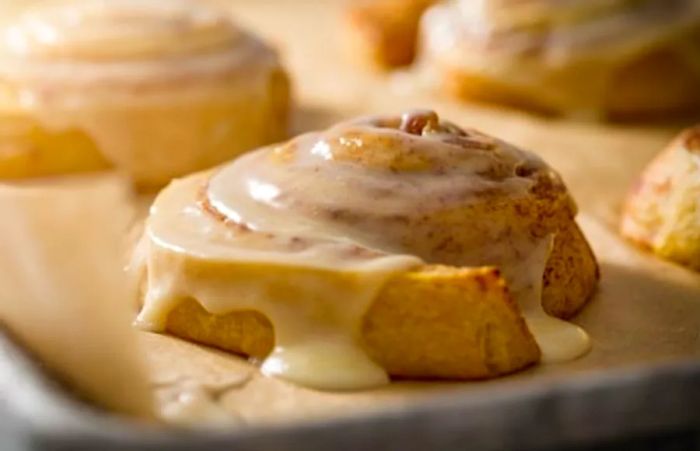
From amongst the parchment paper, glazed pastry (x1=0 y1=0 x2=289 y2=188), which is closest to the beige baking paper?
the parchment paper

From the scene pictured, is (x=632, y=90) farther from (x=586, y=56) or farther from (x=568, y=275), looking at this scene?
(x=568, y=275)

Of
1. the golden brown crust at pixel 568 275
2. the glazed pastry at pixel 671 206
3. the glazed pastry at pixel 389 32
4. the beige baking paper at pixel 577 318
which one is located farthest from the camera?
the glazed pastry at pixel 389 32

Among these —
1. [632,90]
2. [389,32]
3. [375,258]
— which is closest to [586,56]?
[632,90]

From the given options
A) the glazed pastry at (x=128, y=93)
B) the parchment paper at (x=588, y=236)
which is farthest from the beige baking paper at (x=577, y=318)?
the glazed pastry at (x=128, y=93)

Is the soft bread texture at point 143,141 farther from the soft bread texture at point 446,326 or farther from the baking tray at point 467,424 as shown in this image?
the baking tray at point 467,424

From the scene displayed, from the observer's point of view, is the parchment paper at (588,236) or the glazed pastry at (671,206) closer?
the parchment paper at (588,236)

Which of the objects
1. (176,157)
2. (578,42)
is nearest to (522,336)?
(176,157)
